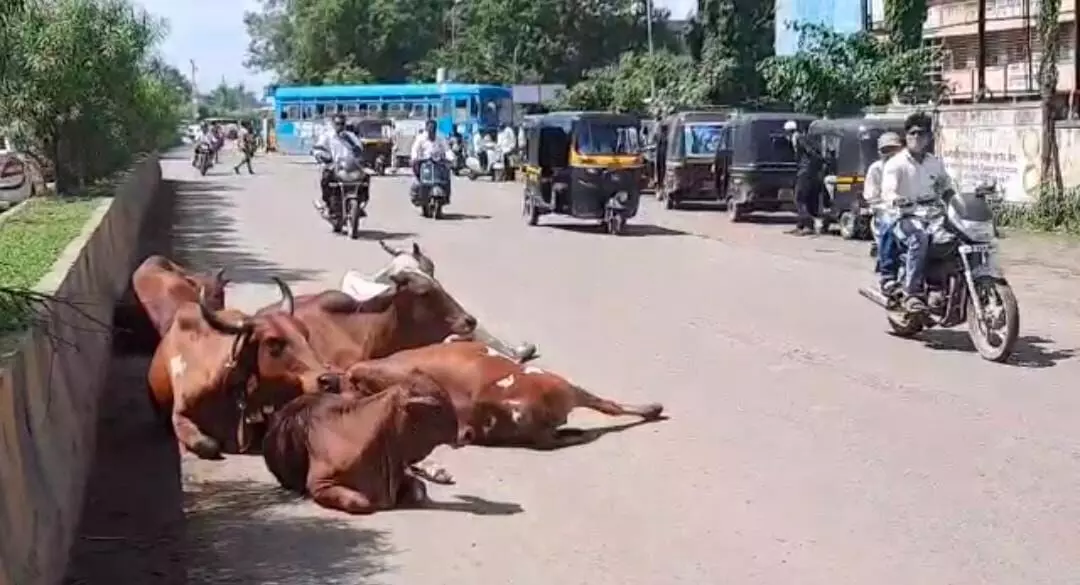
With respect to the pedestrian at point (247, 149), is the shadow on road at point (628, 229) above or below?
below

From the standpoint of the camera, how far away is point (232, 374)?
811 cm

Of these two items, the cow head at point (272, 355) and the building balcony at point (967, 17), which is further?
the building balcony at point (967, 17)

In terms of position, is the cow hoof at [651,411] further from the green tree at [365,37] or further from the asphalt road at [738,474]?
the green tree at [365,37]

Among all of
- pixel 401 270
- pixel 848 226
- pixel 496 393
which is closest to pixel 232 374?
pixel 496 393

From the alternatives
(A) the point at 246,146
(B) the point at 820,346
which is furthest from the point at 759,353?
(A) the point at 246,146

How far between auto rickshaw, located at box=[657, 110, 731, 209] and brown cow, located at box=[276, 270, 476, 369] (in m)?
20.3

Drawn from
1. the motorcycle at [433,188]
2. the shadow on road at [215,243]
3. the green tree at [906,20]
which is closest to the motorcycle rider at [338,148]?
the shadow on road at [215,243]

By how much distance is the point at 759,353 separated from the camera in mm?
11594

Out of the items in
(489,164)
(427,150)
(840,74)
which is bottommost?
(489,164)

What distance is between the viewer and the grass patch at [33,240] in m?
7.30

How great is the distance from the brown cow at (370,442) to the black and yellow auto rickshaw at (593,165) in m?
16.4

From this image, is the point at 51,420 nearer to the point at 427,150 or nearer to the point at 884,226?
the point at 884,226

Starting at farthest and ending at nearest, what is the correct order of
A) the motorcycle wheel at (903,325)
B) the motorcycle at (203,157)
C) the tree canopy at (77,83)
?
the motorcycle at (203,157)
the tree canopy at (77,83)
the motorcycle wheel at (903,325)

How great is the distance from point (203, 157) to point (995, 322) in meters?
38.4
